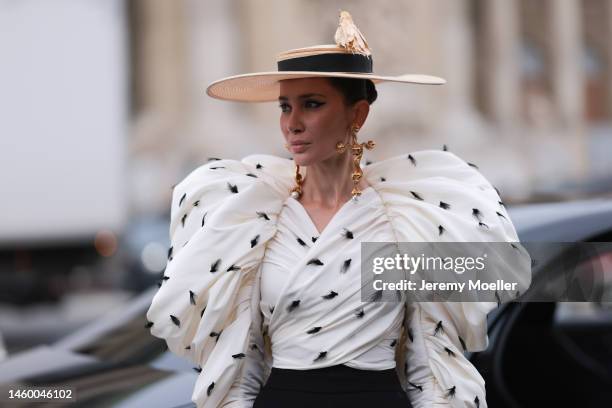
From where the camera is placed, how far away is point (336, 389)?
2697mm

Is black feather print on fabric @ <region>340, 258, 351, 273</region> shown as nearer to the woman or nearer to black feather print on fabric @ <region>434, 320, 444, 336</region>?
the woman

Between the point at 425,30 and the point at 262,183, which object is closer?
the point at 262,183

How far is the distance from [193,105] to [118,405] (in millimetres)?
21008

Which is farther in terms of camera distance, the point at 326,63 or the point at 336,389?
the point at 326,63

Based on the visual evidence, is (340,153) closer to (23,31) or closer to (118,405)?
(118,405)

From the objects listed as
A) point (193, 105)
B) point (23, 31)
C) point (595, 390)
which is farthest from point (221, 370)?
point (193, 105)

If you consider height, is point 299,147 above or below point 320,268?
above

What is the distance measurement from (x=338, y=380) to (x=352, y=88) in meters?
0.71

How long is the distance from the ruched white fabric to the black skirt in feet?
0.08

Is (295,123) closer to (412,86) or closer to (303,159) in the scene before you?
(303,159)

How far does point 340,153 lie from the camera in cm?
289

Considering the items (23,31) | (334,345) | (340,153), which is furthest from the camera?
(23,31)

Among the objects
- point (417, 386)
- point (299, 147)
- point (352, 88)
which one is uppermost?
point (352, 88)

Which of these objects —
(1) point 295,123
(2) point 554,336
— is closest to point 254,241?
(1) point 295,123
